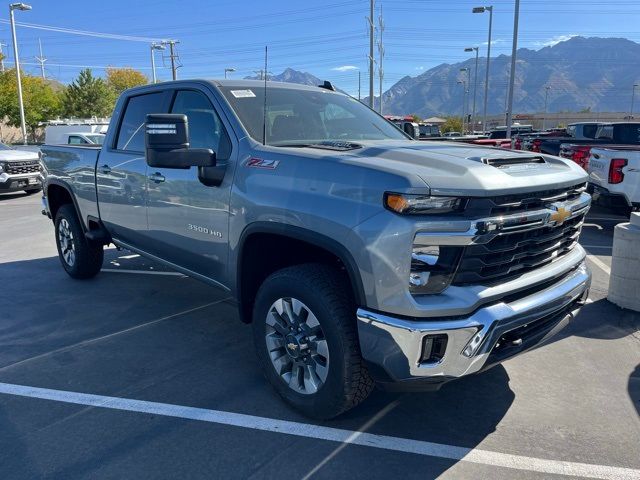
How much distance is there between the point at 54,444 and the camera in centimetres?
305

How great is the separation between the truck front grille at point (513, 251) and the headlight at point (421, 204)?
0.69 feet

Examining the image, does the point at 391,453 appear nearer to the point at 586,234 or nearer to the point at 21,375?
the point at 21,375

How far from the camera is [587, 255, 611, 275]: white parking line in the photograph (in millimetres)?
6812

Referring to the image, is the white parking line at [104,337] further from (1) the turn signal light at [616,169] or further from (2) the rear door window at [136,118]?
(1) the turn signal light at [616,169]

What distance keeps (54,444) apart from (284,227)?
5.77ft

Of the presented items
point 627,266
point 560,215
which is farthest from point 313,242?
point 627,266

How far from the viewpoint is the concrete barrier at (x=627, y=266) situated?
517 centimetres

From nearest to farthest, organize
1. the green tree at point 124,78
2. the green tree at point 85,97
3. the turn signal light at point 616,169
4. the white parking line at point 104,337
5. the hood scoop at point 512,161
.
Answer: the hood scoop at point 512,161 < the white parking line at point 104,337 < the turn signal light at point 616,169 < the green tree at point 85,97 < the green tree at point 124,78

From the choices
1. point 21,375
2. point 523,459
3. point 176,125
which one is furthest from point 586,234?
point 21,375

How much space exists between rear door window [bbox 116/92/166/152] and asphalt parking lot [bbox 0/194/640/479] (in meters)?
1.61

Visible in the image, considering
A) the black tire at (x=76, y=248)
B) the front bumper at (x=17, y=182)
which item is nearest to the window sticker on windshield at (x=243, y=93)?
the black tire at (x=76, y=248)

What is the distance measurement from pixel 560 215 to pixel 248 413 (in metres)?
2.20

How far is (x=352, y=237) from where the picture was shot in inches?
109

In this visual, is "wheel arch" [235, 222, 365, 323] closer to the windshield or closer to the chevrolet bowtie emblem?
the windshield
